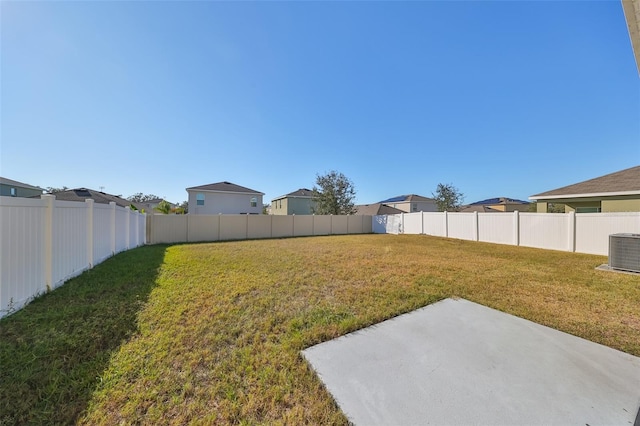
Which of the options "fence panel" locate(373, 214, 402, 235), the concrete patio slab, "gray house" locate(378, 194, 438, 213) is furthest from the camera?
"gray house" locate(378, 194, 438, 213)

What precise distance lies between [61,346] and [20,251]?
1662mm

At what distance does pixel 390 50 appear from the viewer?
396 inches

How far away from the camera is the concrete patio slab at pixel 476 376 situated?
1677 mm

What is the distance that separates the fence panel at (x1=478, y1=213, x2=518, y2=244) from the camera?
451 inches

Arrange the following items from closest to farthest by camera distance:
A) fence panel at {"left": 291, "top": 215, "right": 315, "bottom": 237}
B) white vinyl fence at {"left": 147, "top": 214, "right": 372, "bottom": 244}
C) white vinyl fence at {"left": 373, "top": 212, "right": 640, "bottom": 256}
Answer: white vinyl fence at {"left": 373, "top": 212, "right": 640, "bottom": 256} → white vinyl fence at {"left": 147, "top": 214, "right": 372, "bottom": 244} → fence panel at {"left": 291, "top": 215, "right": 315, "bottom": 237}

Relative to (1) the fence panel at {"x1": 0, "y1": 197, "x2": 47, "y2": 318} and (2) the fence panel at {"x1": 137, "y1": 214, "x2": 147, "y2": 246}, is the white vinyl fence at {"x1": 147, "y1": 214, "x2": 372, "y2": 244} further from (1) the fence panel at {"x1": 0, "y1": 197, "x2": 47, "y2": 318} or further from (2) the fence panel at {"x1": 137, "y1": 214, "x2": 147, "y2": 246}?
(1) the fence panel at {"x1": 0, "y1": 197, "x2": 47, "y2": 318}

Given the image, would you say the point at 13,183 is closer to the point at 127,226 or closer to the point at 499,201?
the point at 127,226

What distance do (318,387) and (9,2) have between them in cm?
766

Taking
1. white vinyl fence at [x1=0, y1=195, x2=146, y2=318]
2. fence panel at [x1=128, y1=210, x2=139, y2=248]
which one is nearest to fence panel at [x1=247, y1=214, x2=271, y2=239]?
fence panel at [x1=128, y1=210, x2=139, y2=248]

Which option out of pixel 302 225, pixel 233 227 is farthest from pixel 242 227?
pixel 302 225

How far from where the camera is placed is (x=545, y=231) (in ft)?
33.4

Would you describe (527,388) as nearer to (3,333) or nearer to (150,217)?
(3,333)

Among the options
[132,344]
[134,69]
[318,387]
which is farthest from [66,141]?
[318,387]

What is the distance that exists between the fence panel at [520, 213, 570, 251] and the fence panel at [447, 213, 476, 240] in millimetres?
2511
